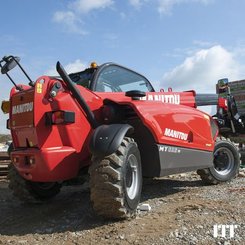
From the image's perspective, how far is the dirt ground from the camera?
4.71m

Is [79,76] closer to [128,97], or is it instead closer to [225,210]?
[128,97]

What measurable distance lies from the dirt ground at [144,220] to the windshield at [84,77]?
5.87 feet

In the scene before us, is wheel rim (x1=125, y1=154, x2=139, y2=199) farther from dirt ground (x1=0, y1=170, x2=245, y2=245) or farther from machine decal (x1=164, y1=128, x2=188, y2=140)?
machine decal (x1=164, y1=128, x2=188, y2=140)

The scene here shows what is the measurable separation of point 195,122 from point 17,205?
3.12m

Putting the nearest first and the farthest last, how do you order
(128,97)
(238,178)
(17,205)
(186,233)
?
(186,233) < (128,97) < (17,205) < (238,178)

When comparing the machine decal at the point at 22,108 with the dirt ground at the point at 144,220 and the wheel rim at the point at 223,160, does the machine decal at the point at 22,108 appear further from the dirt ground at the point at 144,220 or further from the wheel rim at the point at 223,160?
the wheel rim at the point at 223,160

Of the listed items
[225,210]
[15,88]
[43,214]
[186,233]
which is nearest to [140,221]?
[186,233]

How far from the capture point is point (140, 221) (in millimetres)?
5262

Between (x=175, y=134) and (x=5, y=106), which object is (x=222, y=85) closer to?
(x=175, y=134)

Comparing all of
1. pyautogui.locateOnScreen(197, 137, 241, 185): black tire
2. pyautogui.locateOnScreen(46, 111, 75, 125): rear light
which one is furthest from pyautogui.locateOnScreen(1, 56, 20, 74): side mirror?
pyautogui.locateOnScreen(197, 137, 241, 185): black tire

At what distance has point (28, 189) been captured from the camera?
6.58 meters

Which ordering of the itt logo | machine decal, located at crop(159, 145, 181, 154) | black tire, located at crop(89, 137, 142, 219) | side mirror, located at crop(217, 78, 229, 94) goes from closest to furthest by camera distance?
the itt logo < black tire, located at crop(89, 137, 142, 219) < machine decal, located at crop(159, 145, 181, 154) < side mirror, located at crop(217, 78, 229, 94)

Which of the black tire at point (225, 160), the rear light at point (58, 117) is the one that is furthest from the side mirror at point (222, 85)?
the rear light at point (58, 117)

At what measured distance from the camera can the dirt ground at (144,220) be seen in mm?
4707
